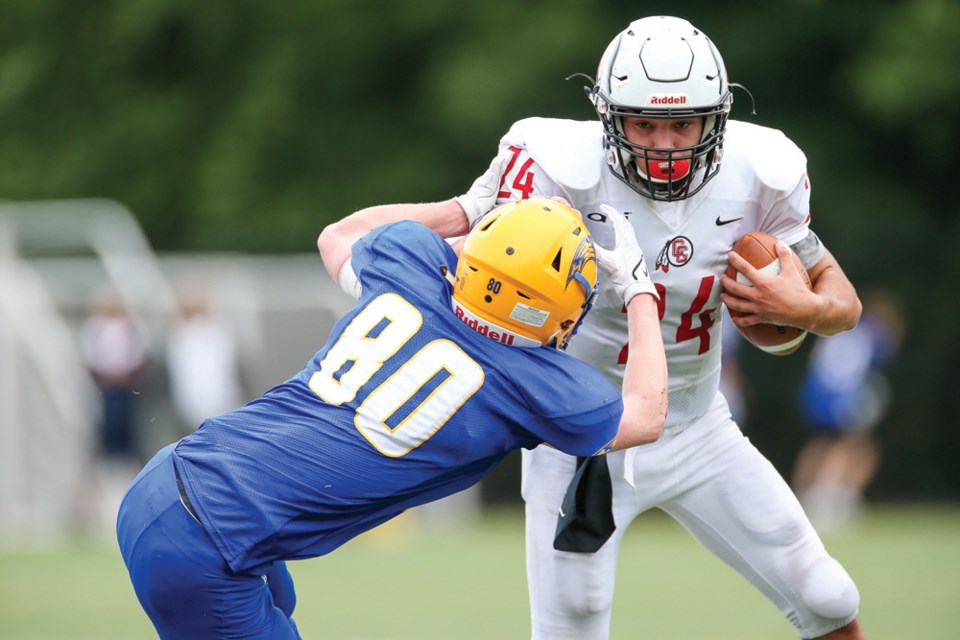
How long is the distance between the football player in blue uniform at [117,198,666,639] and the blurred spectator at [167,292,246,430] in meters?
8.72

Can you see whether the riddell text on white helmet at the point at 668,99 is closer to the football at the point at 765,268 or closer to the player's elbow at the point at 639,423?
the football at the point at 765,268

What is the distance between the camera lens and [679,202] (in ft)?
15.0

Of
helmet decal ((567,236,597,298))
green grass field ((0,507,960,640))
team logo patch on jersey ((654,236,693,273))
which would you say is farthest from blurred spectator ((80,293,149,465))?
helmet decal ((567,236,597,298))

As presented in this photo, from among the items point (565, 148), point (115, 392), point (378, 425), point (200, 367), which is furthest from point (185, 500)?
point (200, 367)

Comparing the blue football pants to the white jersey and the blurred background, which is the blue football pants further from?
the blurred background

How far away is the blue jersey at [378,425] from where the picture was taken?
386 cm

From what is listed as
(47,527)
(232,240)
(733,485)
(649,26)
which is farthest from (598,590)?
(232,240)

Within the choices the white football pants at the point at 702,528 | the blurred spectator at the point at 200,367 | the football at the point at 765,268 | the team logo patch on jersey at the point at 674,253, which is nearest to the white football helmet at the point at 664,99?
the team logo patch on jersey at the point at 674,253

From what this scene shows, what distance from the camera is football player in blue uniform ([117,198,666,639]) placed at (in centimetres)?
386

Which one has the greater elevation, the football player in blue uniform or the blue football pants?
the football player in blue uniform

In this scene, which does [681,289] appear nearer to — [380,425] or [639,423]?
[639,423]

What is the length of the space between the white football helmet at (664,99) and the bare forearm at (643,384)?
455mm

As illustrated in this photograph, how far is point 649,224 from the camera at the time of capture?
180 inches

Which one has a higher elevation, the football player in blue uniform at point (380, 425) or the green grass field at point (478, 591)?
the football player in blue uniform at point (380, 425)
